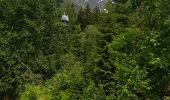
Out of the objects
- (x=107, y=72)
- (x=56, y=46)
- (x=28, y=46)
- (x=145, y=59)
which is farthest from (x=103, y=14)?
(x=56, y=46)

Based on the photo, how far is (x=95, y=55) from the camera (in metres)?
30.0

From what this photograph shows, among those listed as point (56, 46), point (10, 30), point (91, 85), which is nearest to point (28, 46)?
point (10, 30)

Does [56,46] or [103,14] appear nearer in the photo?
[103,14]

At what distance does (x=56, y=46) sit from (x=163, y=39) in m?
27.3

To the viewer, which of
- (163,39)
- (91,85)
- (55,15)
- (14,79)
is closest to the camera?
(163,39)

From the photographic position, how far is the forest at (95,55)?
1764cm

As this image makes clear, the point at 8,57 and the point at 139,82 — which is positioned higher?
the point at 139,82

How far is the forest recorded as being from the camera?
17.6m

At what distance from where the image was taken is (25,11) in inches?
1433

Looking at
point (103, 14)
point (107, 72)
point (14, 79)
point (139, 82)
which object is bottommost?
point (14, 79)

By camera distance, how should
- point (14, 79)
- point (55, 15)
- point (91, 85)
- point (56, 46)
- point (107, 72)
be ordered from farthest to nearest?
point (56, 46), point (55, 15), point (14, 79), point (107, 72), point (91, 85)

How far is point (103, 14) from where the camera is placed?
29797 mm

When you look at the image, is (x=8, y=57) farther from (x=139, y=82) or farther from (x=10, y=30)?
(x=139, y=82)

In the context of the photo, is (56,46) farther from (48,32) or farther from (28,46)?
(28,46)
